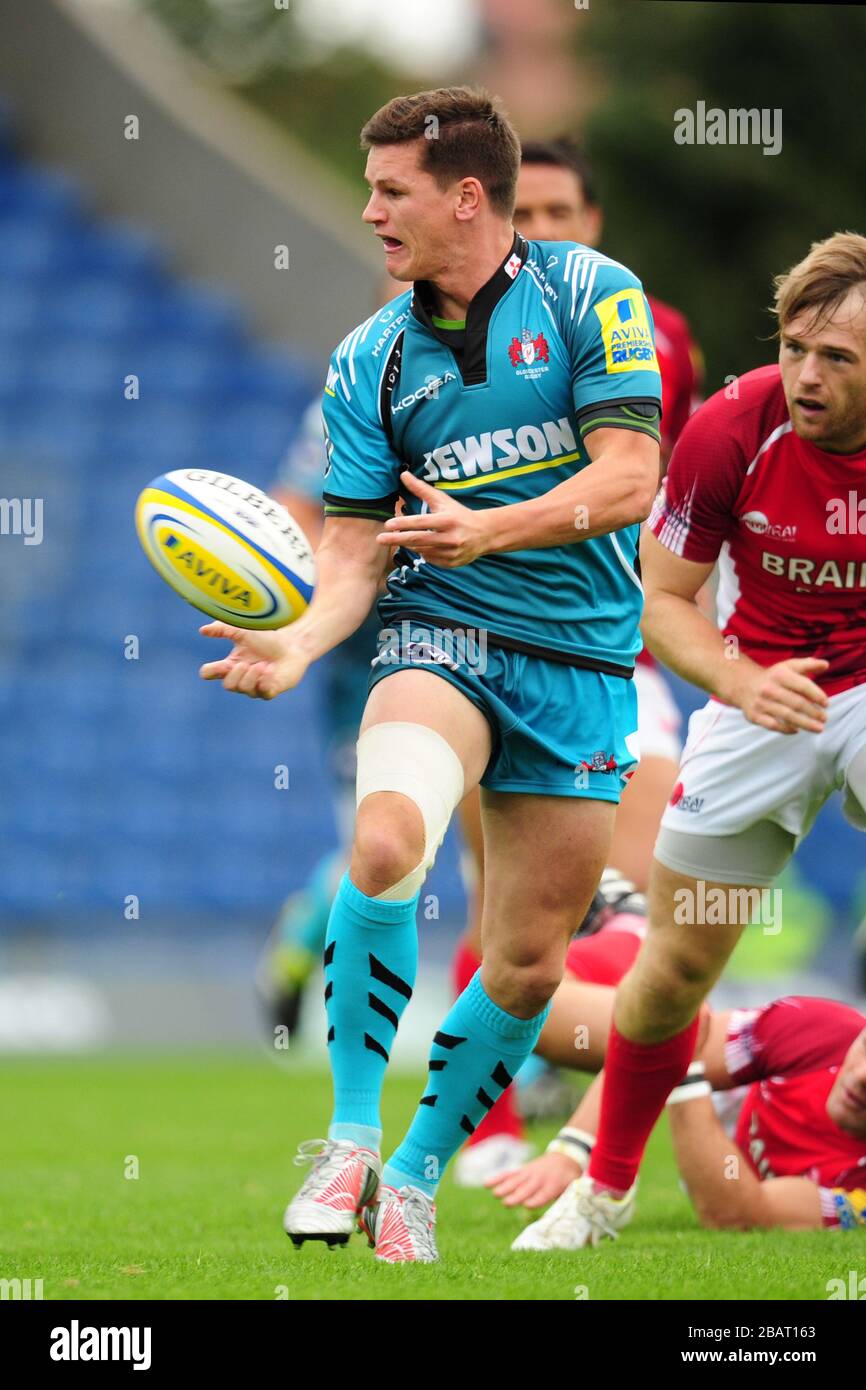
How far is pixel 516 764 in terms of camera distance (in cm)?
435

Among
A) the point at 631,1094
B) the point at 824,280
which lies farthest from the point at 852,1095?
the point at 824,280

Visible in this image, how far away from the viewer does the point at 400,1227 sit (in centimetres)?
428

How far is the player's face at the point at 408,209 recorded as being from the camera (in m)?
4.27

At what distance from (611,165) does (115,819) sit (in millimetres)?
10497

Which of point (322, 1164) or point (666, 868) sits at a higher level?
point (666, 868)

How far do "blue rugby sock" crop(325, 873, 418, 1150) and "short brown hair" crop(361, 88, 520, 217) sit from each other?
5.03 feet

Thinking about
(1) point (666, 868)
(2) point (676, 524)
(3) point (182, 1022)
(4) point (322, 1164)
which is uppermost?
(2) point (676, 524)

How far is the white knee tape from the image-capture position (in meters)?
4.05

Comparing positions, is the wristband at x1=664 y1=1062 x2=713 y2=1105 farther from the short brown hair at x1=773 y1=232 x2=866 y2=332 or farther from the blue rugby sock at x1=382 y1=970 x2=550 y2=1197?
the short brown hair at x1=773 y1=232 x2=866 y2=332

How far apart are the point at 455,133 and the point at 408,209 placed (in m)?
0.20

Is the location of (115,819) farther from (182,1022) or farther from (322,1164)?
(322,1164)

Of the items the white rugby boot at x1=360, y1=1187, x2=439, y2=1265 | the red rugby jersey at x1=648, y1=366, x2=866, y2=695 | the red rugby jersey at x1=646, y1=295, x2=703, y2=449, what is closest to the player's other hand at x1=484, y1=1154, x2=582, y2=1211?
the white rugby boot at x1=360, y1=1187, x2=439, y2=1265

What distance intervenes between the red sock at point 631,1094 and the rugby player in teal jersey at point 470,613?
0.44m

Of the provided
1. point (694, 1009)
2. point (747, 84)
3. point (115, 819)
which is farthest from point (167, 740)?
point (747, 84)
